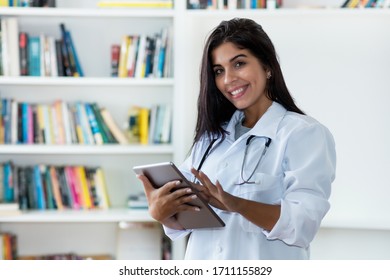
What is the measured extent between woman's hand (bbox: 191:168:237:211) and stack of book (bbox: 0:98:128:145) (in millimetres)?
1679

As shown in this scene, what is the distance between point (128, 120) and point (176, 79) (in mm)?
353

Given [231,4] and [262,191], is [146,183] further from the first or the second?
[231,4]

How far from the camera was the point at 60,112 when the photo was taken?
315 centimetres

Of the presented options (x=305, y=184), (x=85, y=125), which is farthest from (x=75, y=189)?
(x=305, y=184)

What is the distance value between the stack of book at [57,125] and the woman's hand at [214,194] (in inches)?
66.1

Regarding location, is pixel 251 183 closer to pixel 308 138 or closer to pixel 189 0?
pixel 308 138

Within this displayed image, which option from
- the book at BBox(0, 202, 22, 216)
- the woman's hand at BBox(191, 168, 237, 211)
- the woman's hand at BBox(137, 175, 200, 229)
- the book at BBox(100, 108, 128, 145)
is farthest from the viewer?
the book at BBox(100, 108, 128, 145)

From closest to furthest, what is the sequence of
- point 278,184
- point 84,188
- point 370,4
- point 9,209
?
1. point 278,184
2. point 370,4
3. point 9,209
4. point 84,188

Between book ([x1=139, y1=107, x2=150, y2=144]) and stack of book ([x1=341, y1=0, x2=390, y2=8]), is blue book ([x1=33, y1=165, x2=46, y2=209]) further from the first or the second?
stack of book ([x1=341, y1=0, x2=390, y2=8])

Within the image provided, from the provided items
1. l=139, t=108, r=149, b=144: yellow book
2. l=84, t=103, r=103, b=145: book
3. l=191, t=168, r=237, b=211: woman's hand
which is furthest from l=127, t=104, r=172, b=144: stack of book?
l=191, t=168, r=237, b=211: woman's hand

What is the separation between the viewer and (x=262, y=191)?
5.08ft

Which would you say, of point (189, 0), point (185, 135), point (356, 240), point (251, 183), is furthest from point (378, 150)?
point (251, 183)

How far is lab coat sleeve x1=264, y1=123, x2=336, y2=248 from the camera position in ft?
4.74

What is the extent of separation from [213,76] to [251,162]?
0.79 feet
